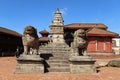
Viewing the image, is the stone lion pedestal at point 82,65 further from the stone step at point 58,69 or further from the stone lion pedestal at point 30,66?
the stone lion pedestal at point 30,66

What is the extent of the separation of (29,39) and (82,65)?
12.3 feet

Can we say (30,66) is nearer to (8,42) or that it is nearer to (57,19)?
(57,19)

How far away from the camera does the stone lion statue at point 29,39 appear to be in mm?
13984

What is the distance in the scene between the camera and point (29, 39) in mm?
13977

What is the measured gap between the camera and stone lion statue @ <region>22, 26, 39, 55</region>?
551 inches

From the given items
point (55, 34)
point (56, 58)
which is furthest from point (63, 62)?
point (55, 34)

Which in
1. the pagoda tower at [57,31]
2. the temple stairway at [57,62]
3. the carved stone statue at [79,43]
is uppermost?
the pagoda tower at [57,31]

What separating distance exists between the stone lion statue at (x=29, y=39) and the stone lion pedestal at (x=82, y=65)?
258cm

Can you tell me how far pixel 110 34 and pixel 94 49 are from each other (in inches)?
135

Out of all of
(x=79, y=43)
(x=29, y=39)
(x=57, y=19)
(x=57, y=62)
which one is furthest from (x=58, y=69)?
(x=57, y=19)

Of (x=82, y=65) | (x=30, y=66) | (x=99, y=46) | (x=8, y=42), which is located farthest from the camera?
(x=8, y=42)

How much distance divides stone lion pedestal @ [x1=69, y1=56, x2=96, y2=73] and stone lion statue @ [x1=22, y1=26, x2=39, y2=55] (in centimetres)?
258

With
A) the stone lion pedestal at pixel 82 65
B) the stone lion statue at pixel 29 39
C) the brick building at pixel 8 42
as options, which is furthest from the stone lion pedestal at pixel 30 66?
the brick building at pixel 8 42

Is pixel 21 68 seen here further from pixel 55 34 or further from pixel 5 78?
pixel 55 34
